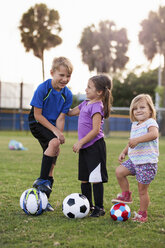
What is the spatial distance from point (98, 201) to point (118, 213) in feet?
1.12

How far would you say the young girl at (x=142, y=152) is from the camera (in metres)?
3.71

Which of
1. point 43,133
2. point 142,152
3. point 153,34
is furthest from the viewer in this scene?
point 153,34

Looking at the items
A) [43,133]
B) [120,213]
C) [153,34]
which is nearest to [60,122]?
[43,133]

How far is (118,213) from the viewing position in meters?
3.72

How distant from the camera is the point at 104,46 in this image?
3247cm

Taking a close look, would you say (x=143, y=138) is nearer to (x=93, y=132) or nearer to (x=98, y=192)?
(x=93, y=132)

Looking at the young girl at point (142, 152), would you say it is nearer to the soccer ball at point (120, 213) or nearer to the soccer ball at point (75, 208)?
the soccer ball at point (120, 213)

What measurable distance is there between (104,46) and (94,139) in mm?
29379

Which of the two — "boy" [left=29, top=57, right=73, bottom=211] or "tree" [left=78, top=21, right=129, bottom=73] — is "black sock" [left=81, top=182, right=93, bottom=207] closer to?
"boy" [left=29, top=57, right=73, bottom=211]

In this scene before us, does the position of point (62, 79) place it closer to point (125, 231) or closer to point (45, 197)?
point (45, 197)

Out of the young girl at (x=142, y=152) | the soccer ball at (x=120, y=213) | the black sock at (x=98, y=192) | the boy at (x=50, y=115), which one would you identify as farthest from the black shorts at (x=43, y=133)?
the soccer ball at (x=120, y=213)

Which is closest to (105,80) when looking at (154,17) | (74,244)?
(74,244)

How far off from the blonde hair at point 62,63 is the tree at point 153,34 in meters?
26.0

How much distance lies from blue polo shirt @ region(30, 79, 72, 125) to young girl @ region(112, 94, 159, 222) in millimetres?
900
